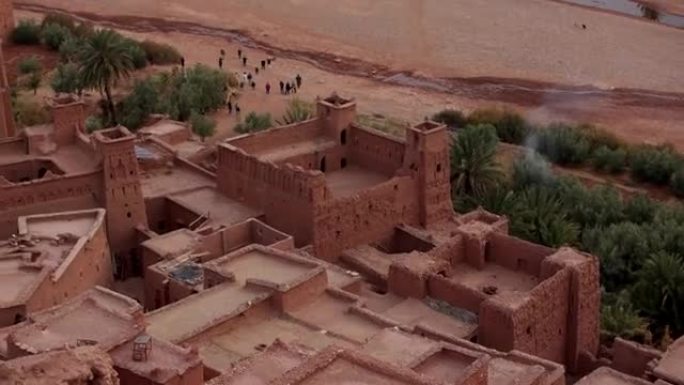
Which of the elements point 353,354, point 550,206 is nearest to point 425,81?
point 550,206

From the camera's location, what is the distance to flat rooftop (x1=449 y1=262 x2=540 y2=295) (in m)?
22.9

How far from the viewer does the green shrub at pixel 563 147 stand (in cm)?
4266

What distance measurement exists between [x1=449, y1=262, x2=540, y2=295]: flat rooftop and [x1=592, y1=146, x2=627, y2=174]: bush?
1963cm

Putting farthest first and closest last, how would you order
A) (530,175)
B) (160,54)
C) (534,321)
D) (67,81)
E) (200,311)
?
1. (160,54)
2. (67,81)
3. (530,175)
4. (534,321)
5. (200,311)

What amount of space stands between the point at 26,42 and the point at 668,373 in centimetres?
4518

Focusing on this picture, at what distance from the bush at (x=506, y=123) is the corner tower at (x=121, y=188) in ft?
72.1

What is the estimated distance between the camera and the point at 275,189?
26828 millimetres

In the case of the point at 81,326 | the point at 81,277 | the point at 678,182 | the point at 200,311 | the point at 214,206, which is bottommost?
the point at 678,182

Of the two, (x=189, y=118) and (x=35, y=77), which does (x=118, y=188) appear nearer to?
(x=189, y=118)

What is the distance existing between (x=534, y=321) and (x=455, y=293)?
65.6 inches

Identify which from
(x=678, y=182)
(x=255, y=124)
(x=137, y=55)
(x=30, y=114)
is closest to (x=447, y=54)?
(x=137, y=55)

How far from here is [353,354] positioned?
48.0 feet

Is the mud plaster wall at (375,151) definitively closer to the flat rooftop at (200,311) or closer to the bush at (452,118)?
the flat rooftop at (200,311)

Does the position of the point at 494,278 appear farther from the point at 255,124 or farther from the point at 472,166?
the point at 255,124
